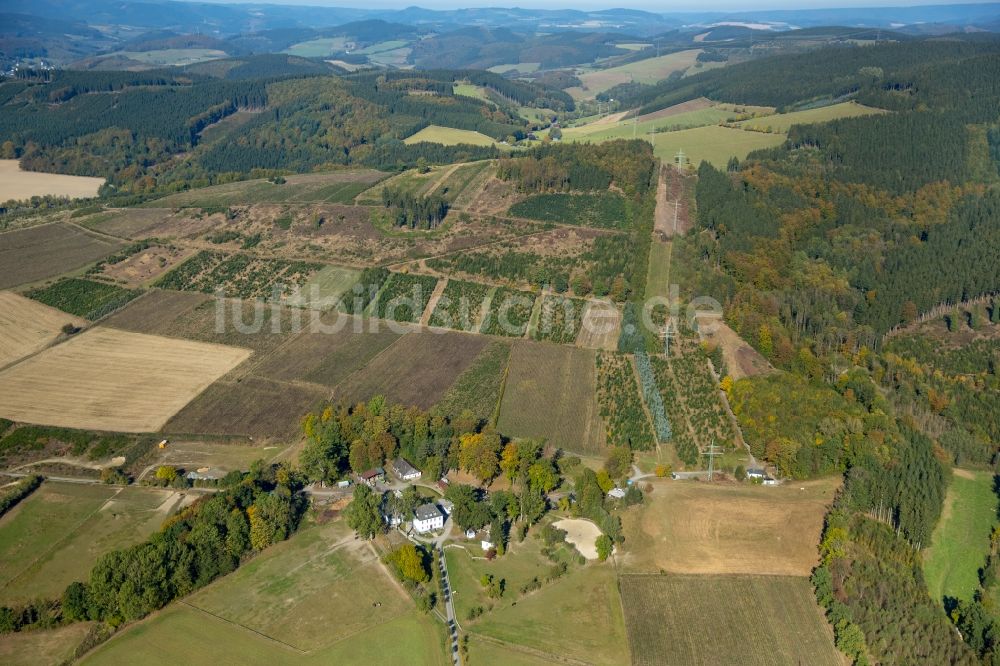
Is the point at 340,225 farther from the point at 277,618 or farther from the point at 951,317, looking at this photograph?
the point at 951,317

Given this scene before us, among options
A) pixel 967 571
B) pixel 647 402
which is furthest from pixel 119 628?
pixel 967 571

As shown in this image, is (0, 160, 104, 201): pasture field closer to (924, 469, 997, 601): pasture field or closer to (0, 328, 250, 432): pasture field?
(0, 328, 250, 432): pasture field

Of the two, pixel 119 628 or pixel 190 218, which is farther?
pixel 190 218

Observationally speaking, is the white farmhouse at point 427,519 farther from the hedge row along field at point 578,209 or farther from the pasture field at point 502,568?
the hedge row along field at point 578,209

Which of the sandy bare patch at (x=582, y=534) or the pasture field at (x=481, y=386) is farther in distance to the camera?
the pasture field at (x=481, y=386)

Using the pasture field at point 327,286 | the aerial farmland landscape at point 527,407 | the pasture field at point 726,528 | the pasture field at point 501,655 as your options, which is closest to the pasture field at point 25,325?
the aerial farmland landscape at point 527,407

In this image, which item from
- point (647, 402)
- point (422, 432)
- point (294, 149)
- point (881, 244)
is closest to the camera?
point (422, 432)

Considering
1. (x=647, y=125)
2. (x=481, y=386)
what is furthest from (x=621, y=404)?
(x=647, y=125)
